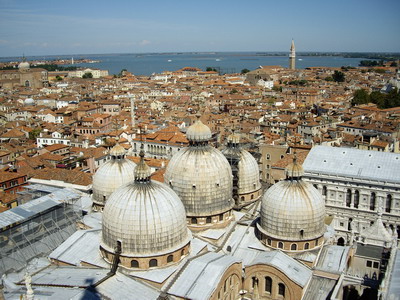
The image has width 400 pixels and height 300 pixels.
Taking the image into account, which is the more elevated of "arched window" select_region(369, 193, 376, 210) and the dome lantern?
the dome lantern

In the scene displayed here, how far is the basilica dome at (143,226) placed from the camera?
1741cm

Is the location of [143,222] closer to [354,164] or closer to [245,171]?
[245,171]

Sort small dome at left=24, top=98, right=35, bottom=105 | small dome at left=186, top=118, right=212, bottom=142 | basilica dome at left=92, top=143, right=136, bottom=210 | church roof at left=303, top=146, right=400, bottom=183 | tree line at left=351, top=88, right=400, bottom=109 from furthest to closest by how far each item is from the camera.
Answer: small dome at left=24, top=98, right=35, bottom=105, tree line at left=351, top=88, right=400, bottom=109, church roof at left=303, top=146, right=400, bottom=183, basilica dome at left=92, top=143, right=136, bottom=210, small dome at left=186, top=118, right=212, bottom=142

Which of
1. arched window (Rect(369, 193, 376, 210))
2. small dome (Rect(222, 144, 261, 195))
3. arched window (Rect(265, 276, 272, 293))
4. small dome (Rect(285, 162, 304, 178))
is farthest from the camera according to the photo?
arched window (Rect(369, 193, 376, 210))

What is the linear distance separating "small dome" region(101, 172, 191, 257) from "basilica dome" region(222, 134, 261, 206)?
7.10 m

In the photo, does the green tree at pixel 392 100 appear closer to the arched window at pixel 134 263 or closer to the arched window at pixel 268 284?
the arched window at pixel 268 284

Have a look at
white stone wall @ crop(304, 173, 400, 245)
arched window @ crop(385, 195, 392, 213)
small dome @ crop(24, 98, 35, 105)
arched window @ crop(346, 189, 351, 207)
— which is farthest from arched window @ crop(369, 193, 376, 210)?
small dome @ crop(24, 98, 35, 105)

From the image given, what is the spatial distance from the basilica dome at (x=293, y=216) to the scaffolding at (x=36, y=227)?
11.4 metres

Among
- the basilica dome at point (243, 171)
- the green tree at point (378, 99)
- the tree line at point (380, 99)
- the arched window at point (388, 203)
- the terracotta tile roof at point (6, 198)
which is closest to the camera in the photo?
the basilica dome at point (243, 171)

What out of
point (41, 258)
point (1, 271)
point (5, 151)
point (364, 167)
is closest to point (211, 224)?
point (41, 258)

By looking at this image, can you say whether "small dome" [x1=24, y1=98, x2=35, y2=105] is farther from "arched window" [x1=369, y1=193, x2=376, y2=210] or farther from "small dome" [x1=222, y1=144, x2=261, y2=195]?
"arched window" [x1=369, y1=193, x2=376, y2=210]

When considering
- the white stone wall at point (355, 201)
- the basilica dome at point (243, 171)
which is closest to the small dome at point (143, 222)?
the basilica dome at point (243, 171)

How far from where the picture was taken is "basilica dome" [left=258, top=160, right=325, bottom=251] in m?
20.0

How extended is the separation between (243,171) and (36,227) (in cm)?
1230
